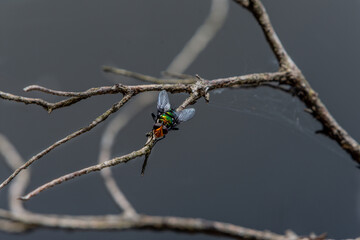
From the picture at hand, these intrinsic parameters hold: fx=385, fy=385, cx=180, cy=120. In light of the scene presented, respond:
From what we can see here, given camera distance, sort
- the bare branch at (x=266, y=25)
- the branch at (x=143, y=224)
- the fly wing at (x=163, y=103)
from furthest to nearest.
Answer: the fly wing at (x=163, y=103), the branch at (x=143, y=224), the bare branch at (x=266, y=25)

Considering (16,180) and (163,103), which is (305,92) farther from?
(16,180)

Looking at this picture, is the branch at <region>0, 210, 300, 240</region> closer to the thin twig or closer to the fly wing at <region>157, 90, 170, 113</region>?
the fly wing at <region>157, 90, 170, 113</region>

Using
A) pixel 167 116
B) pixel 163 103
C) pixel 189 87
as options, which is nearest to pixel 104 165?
pixel 189 87

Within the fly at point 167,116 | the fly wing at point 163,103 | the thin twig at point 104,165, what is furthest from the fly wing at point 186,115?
the thin twig at point 104,165

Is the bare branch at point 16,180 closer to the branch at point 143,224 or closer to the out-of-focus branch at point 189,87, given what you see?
the branch at point 143,224

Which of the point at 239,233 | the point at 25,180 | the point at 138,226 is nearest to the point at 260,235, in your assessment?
the point at 239,233

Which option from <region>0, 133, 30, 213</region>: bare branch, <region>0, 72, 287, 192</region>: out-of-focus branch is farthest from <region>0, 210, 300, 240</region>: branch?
<region>0, 72, 287, 192</region>: out-of-focus branch

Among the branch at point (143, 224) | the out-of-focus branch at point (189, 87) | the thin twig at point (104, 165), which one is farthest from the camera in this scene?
the branch at point (143, 224)

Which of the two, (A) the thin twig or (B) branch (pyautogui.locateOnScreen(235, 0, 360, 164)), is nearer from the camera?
(A) the thin twig

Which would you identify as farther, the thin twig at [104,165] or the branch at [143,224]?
the branch at [143,224]

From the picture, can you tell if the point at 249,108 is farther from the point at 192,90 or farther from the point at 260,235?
the point at 192,90

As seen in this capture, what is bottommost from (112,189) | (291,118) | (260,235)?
(260,235)
